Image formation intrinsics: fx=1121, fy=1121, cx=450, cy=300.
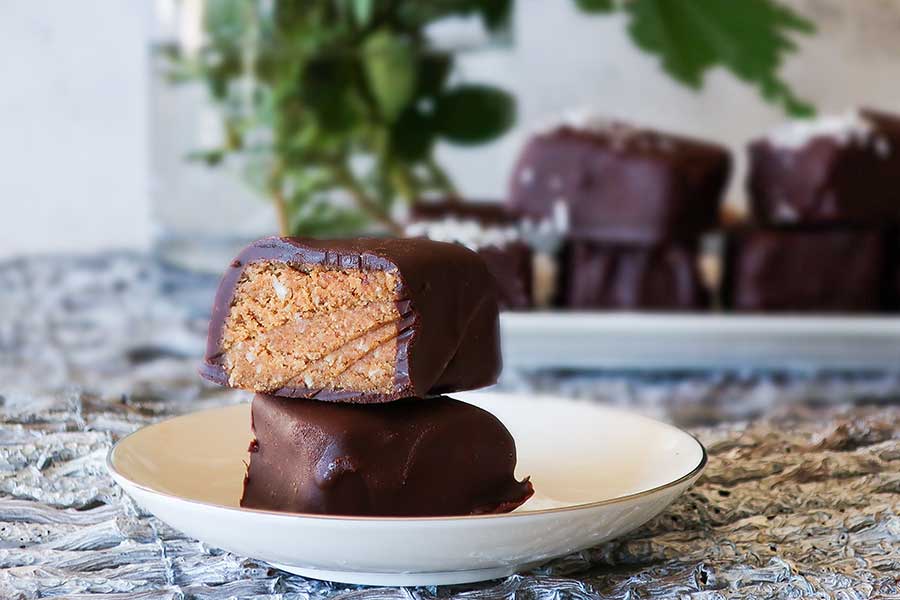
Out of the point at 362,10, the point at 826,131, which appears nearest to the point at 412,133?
the point at 362,10

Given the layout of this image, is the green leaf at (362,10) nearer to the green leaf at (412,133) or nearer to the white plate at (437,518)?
the green leaf at (412,133)

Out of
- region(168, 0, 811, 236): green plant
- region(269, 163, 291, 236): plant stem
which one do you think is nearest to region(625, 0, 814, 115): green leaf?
region(168, 0, 811, 236): green plant

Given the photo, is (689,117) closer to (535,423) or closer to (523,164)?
(523,164)

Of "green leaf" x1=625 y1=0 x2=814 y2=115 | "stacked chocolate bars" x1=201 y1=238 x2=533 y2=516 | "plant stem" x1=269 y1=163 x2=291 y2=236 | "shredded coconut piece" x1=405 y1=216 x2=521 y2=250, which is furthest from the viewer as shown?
"plant stem" x1=269 y1=163 x2=291 y2=236

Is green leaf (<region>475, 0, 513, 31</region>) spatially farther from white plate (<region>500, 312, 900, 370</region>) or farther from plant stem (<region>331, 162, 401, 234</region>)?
white plate (<region>500, 312, 900, 370</region>)

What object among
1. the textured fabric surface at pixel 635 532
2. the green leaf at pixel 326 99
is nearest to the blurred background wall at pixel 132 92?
the green leaf at pixel 326 99
